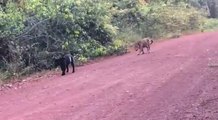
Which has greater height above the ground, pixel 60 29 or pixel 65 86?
pixel 60 29

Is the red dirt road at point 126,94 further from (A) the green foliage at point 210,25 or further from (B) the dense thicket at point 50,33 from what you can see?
(A) the green foliage at point 210,25

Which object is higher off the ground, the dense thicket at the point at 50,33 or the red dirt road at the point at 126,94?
the dense thicket at the point at 50,33

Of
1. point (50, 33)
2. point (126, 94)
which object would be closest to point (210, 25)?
point (50, 33)

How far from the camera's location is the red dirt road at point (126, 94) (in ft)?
28.5

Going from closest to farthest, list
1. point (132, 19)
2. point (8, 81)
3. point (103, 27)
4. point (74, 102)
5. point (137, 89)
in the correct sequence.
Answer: point (74, 102)
point (137, 89)
point (8, 81)
point (103, 27)
point (132, 19)

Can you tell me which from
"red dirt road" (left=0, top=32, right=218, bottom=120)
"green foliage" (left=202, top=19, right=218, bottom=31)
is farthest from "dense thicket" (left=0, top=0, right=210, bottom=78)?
"green foliage" (left=202, top=19, right=218, bottom=31)

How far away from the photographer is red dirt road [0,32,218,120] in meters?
8.69

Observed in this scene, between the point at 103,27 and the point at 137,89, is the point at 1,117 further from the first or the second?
the point at 103,27

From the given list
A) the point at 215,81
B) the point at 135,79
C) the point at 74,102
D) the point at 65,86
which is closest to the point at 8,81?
the point at 65,86

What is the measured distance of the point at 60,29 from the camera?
63.6 ft

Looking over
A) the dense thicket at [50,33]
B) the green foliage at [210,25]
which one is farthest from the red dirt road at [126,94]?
the green foliage at [210,25]

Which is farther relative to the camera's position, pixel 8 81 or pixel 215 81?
pixel 8 81

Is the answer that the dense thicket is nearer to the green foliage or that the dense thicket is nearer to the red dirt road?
the red dirt road

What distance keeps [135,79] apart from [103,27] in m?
9.17
